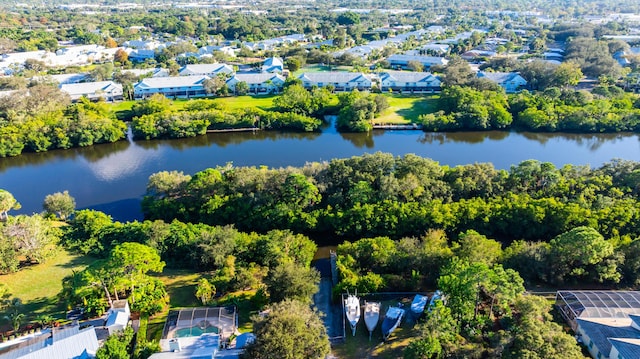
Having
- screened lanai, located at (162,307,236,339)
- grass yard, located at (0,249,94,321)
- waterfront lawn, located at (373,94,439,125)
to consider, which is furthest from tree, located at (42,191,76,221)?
waterfront lawn, located at (373,94,439,125)

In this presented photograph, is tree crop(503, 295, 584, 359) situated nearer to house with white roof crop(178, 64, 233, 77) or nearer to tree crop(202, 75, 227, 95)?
tree crop(202, 75, 227, 95)

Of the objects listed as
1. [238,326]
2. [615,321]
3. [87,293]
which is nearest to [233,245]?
[238,326]

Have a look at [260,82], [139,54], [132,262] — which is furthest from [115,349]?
[139,54]

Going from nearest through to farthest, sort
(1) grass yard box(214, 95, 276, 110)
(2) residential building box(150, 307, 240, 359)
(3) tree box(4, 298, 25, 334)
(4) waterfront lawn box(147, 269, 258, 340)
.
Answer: (2) residential building box(150, 307, 240, 359) → (3) tree box(4, 298, 25, 334) → (4) waterfront lawn box(147, 269, 258, 340) → (1) grass yard box(214, 95, 276, 110)

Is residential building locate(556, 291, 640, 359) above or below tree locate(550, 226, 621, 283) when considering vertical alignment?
below

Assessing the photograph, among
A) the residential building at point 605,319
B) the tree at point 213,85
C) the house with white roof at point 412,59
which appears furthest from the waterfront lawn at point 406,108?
the residential building at point 605,319

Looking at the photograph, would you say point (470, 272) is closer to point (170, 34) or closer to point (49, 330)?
point (49, 330)

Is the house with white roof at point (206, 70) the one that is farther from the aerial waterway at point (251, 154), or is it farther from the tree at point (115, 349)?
the tree at point (115, 349)
